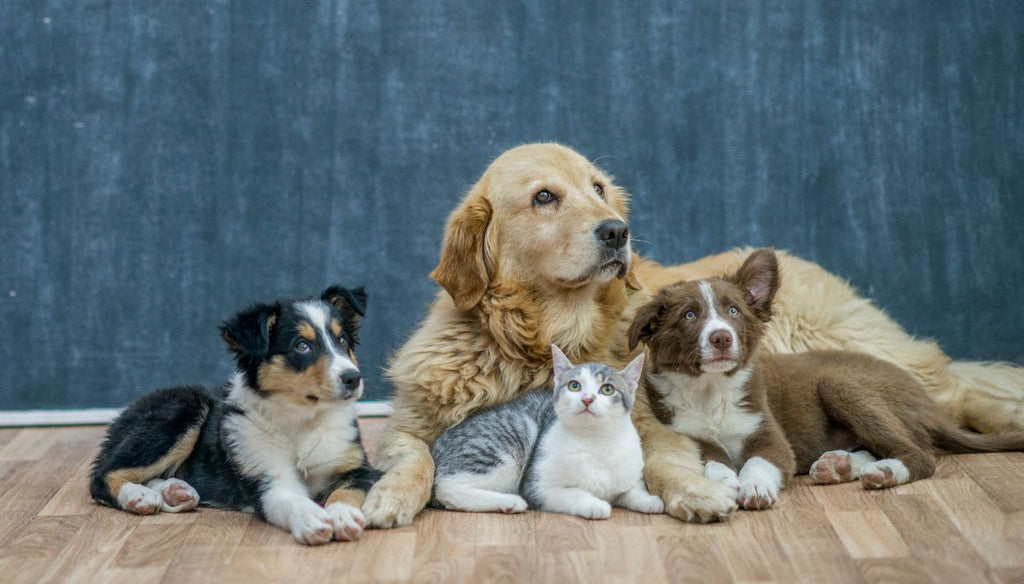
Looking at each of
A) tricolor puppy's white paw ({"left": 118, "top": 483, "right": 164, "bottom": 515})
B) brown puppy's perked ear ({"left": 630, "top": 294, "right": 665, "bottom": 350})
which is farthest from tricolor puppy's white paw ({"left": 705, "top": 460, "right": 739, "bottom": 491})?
tricolor puppy's white paw ({"left": 118, "top": 483, "right": 164, "bottom": 515})

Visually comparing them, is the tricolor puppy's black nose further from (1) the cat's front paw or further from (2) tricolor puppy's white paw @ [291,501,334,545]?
(1) the cat's front paw

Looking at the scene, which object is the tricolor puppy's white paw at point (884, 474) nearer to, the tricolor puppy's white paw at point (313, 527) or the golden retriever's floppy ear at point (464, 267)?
the golden retriever's floppy ear at point (464, 267)

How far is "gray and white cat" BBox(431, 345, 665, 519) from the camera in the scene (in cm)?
363

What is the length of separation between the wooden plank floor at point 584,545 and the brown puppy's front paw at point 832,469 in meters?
0.06

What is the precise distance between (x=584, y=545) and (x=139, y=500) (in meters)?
1.46

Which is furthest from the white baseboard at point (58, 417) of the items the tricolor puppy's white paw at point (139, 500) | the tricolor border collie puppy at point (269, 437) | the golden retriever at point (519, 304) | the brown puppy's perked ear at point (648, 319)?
the brown puppy's perked ear at point (648, 319)

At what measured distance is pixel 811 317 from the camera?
4836mm

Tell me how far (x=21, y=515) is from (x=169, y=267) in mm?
1781

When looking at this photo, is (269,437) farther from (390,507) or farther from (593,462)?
(593,462)

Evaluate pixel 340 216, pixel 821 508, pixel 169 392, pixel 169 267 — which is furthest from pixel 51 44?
pixel 821 508

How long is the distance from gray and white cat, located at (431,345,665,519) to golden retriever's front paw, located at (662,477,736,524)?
0.29 ft

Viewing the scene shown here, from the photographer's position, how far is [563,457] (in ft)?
12.0

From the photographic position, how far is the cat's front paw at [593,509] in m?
3.61

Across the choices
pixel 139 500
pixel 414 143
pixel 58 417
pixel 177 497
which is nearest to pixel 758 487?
pixel 177 497
